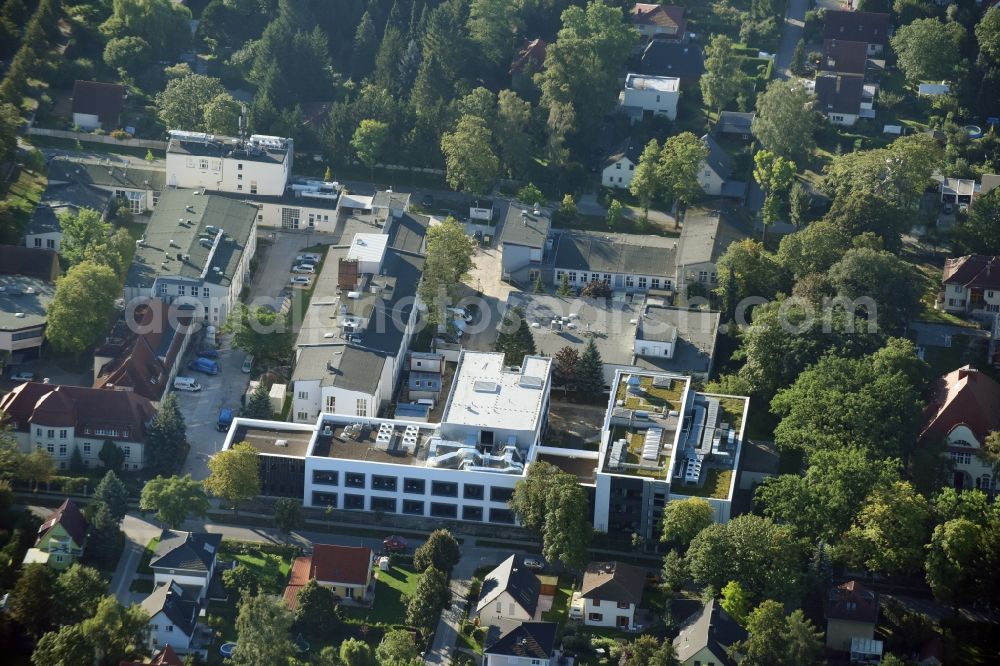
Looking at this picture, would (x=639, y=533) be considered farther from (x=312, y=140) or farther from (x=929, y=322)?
(x=312, y=140)

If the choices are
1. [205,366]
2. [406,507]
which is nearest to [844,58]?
[205,366]

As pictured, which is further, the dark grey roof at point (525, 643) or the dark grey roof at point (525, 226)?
the dark grey roof at point (525, 226)

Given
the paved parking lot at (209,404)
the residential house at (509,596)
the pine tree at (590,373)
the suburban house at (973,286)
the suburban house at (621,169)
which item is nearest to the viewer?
the residential house at (509,596)

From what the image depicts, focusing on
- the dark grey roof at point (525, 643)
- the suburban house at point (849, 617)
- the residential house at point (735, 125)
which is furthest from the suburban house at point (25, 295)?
the residential house at point (735, 125)

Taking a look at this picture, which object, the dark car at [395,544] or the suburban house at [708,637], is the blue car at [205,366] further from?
the suburban house at [708,637]

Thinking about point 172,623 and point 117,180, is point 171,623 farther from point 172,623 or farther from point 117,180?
point 117,180

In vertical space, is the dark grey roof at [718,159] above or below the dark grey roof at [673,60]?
below

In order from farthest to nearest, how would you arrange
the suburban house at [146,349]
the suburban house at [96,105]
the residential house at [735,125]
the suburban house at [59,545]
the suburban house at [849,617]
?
the residential house at [735,125], the suburban house at [96,105], the suburban house at [146,349], the suburban house at [59,545], the suburban house at [849,617]
